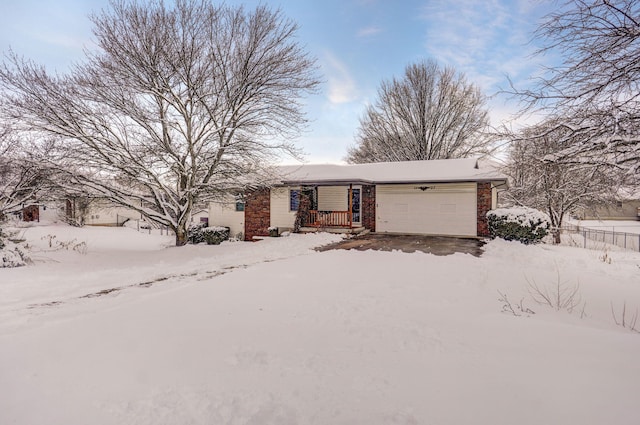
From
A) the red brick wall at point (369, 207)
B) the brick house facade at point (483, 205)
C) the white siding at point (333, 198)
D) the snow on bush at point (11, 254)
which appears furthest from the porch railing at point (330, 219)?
the snow on bush at point (11, 254)

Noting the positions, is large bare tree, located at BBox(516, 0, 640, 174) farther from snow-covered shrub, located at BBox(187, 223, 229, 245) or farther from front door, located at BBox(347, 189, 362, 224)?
snow-covered shrub, located at BBox(187, 223, 229, 245)

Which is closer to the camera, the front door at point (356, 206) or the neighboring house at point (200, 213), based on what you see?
the neighboring house at point (200, 213)

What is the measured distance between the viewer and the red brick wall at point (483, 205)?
1439 centimetres

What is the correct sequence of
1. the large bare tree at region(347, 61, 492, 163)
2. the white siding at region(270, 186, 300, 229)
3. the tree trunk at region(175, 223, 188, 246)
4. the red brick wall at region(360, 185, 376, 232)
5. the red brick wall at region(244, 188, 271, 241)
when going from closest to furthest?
the tree trunk at region(175, 223, 188, 246) → the red brick wall at region(360, 185, 376, 232) → the white siding at region(270, 186, 300, 229) → the red brick wall at region(244, 188, 271, 241) → the large bare tree at region(347, 61, 492, 163)

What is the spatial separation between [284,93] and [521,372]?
1109 centimetres

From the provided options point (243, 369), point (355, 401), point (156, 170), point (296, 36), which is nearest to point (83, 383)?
point (243, 369)

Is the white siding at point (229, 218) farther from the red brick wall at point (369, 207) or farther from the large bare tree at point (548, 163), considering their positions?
the large bare tree at point (548, 163)

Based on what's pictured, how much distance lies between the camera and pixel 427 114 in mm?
24547

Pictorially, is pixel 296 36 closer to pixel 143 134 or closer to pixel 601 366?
pixel 143 134

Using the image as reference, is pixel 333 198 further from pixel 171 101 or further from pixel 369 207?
pixel 171 101

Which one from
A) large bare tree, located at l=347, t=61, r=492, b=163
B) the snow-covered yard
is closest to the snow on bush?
the snow-covered yard

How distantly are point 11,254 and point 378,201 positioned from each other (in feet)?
45.4

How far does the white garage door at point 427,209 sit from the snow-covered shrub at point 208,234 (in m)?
8.11

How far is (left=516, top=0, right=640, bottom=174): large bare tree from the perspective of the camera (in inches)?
172
